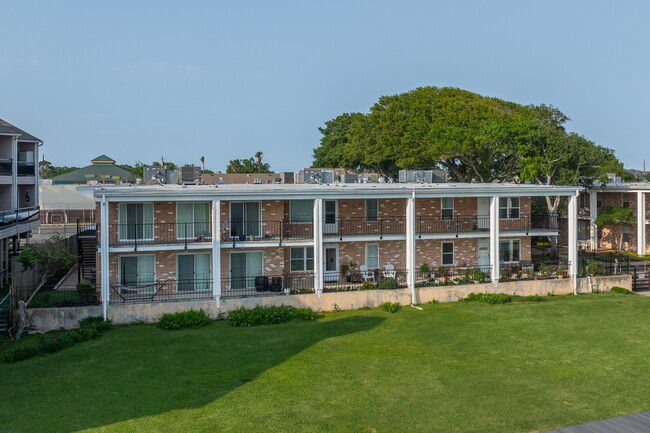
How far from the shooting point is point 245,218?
82.5ft

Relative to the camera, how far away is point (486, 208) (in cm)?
2886

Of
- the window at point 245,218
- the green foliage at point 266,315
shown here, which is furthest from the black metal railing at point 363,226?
the green foliage at point 266,315

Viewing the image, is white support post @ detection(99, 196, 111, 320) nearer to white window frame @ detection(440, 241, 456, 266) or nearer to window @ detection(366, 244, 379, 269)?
window @ detection(366, 244, 379, 269)

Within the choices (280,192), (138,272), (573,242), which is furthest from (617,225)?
(138,272)

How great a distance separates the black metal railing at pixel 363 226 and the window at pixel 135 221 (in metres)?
8.40

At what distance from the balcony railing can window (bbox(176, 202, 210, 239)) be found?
17.7m

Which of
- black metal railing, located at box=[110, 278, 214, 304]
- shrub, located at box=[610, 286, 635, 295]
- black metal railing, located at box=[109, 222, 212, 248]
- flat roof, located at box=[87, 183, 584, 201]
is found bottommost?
shrub, located at box=[610, 286, 635, 295]

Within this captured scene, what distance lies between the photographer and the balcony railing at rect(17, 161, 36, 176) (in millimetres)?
35312

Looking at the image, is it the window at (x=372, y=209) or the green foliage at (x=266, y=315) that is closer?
the green foliage at (x=266, y=315)

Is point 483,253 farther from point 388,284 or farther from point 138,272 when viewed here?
point 138,272

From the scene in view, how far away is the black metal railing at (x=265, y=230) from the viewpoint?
24.5m

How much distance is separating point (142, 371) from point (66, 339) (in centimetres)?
442

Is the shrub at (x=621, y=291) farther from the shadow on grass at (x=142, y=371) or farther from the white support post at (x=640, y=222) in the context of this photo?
the white support post at (x=640, y=222)

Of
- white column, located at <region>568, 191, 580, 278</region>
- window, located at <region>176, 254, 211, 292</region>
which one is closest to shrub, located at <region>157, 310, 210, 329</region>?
window, located at <region>176, 254, 211, 292</region>
